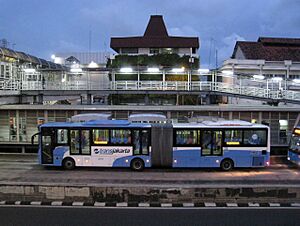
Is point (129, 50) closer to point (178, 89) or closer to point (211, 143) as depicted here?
point (178, 89)

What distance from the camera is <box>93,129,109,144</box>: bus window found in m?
18.7

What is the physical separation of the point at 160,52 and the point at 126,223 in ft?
151

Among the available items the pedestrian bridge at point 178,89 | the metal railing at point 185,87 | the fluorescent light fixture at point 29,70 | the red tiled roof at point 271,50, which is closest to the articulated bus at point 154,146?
the pedestrian bridge at point 178,89

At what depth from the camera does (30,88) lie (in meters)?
32.8

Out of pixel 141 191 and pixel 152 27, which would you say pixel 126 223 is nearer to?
pixel 141 191

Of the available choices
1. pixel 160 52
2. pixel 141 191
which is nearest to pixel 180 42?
pixel 160 52

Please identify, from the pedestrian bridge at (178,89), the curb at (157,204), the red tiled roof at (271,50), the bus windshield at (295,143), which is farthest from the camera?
the red tiled roof at (271,50)

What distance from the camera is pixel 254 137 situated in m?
18.7

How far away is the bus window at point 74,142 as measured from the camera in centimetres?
1873

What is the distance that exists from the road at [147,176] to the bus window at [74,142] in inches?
42.7

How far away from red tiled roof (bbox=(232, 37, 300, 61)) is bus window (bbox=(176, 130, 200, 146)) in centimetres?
3506

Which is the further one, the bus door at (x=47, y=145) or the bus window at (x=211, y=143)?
the bus door at (x=47, y=145)

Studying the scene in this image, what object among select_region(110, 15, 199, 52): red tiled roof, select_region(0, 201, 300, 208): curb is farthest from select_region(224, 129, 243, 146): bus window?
select_region(110, 15, 199, 52): red tiled roof

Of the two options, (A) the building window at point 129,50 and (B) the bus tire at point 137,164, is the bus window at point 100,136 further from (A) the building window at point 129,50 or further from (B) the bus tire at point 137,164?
(A) the building window at point 129,50
